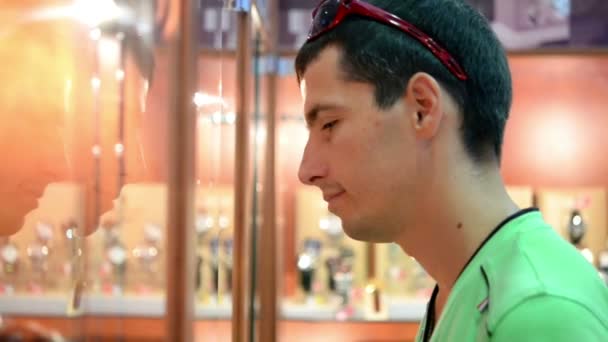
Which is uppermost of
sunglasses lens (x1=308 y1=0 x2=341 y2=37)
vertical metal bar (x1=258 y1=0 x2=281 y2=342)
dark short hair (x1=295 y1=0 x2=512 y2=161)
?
sunglasses lens (x1=308 y1=0 x2=341 y2=37)

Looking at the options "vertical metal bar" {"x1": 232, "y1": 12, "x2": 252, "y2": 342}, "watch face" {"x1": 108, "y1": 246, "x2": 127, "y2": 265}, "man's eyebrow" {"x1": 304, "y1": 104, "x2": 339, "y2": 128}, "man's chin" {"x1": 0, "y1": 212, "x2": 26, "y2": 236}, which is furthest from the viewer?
"vertical metal bar" {"x1": 232, "y1": 12, "x2": 252, "y2": 342}

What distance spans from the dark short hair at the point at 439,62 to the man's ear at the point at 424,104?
0.01 metres

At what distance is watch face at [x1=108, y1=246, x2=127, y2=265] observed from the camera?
1.99 feet

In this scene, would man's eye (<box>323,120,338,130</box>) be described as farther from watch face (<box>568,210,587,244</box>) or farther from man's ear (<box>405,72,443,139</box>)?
watch face (<box>568,210,587,244</box>)

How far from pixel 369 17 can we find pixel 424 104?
111 millimetres

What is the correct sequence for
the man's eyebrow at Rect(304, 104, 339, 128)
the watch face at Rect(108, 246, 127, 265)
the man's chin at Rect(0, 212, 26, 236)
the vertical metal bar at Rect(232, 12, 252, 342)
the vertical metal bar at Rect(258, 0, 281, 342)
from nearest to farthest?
the man's chin at Rect(0, 212, 26, 236), the watch face at Rect(108, 246, 127, 265), the man's eyebrow at Rect(304, 104, 339, 128), the vertical metal bar at Rect(232, 12, 252, 342), the vertical metal bar at Rect(258, 0, 281, 342)

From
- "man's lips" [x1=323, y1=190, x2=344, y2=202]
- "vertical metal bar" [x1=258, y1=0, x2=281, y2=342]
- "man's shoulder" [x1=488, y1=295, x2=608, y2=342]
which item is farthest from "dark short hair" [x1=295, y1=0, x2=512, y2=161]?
"vertical metal bar" [x1=258, y1=0, x2=281, y2=342]

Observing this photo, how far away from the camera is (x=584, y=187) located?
6.80ft

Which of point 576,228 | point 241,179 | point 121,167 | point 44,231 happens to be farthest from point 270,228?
point 44,231

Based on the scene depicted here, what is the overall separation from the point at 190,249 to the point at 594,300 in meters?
0.41

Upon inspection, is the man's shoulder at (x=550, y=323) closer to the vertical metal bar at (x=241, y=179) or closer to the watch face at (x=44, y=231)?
the watch face at (x=44, y=231)

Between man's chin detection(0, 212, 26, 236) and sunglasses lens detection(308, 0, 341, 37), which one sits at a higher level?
sunglasses lens detection(308, 0, 341, 37)

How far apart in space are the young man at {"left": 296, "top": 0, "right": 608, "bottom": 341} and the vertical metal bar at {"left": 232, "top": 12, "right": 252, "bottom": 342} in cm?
67

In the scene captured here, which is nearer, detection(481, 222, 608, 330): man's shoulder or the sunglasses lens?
detection(481, 222, 608, 330): man's shoulder
